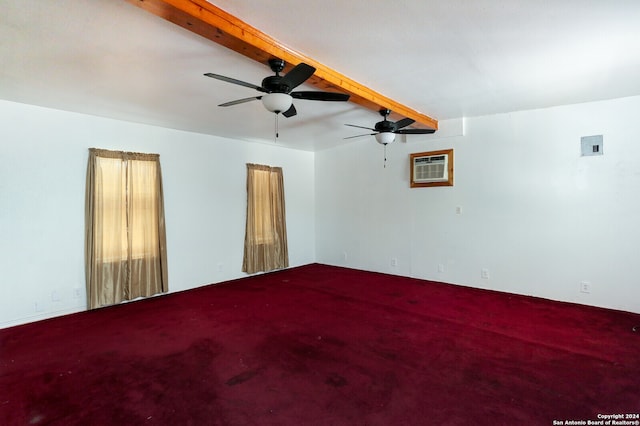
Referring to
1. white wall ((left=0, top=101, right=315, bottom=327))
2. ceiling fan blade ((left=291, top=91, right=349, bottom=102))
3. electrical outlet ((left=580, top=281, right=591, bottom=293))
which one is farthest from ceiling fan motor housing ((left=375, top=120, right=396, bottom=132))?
electrical outlet ((left=580, top=281, right=591, bottom=293))

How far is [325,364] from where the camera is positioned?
8.75 feet

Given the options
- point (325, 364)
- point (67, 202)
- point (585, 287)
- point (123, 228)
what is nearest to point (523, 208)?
point (585, 287)

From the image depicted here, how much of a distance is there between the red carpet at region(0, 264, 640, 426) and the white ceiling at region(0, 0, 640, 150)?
8.49 feet

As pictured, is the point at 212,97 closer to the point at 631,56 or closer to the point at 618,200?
the point at 631,56

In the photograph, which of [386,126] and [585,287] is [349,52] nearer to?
[386,126]

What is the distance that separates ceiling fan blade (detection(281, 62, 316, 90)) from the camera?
7.68 feet

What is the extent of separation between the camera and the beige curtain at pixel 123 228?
4098 millimetres

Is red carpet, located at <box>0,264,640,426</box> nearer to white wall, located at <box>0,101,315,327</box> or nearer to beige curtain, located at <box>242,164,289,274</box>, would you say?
white wall, located at <box>0,101,315,327</box>

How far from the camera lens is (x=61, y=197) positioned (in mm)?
3938

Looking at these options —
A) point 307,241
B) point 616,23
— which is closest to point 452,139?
point 616,23

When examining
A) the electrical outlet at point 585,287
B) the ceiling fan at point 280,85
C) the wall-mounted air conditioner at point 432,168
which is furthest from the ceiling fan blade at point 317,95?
the electrical outlet at point 585,287

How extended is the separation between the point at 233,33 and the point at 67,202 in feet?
11.1

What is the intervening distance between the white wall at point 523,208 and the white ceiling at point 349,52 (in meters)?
0.51

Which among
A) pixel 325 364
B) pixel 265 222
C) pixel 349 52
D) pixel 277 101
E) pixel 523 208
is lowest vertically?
pixel 325 364
